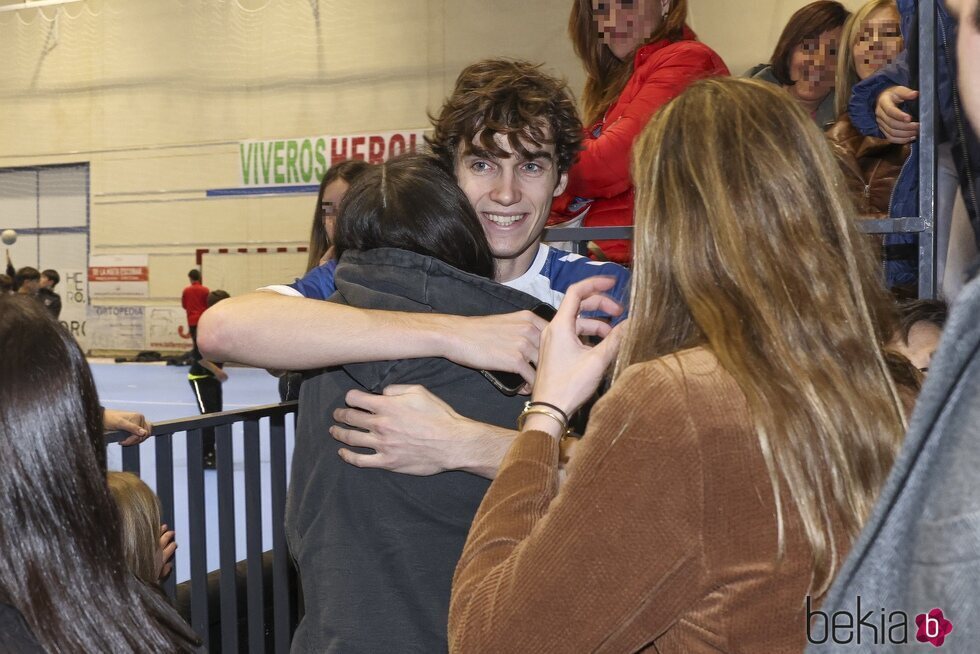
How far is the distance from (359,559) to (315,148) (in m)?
15.5

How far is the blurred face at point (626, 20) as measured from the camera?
2.82m

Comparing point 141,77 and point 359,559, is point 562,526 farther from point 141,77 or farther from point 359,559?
point 141,77

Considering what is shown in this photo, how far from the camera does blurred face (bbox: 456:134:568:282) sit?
79.6 inches

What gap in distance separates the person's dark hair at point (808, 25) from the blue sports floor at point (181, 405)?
9.29ft

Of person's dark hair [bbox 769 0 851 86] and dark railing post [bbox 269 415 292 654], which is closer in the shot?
dark railing post [bbox 269 415 292 654]

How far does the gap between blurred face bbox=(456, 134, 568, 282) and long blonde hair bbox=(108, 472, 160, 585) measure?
37.3 inches

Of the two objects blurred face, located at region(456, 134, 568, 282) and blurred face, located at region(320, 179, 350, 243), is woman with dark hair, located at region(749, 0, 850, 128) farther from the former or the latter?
blurred face, located at region(456, 134, 568, 282)

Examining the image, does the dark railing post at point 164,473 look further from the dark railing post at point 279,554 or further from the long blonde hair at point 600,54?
the long blonde hair at point 600,54

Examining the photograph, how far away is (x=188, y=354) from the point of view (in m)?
16.7

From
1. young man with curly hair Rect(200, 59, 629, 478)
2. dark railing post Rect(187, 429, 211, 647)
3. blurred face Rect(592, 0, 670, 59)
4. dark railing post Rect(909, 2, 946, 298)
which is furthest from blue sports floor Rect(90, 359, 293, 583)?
dark railing post Rect(909, 2, 946, 298)

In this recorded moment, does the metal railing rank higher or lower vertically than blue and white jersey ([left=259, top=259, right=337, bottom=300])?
lower

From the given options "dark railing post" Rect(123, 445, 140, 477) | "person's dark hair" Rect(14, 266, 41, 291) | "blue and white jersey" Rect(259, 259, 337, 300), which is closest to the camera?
"blue and white jersey" Rect(259, 259, 337, 300)

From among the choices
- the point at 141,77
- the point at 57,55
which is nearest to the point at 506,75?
the point at 141,77

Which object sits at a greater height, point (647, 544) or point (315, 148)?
point (315, 148)
